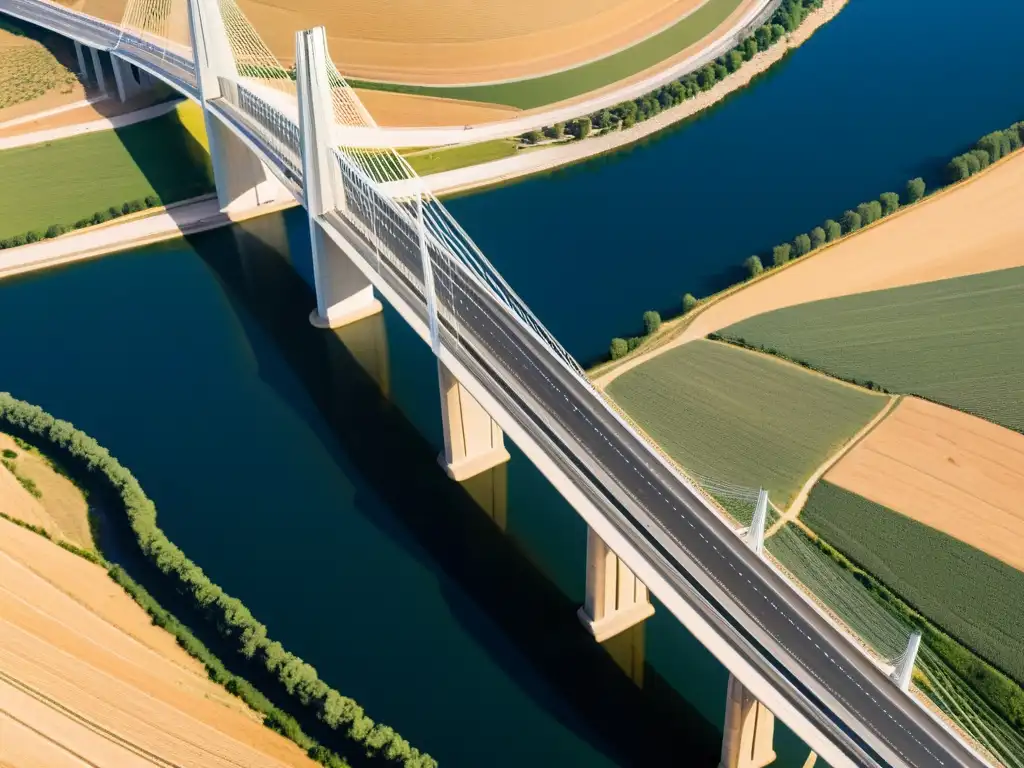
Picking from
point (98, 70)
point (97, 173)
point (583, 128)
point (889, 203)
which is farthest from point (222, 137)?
point (889, 203)

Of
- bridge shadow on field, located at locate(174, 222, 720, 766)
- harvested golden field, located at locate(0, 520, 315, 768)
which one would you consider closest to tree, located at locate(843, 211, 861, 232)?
Result: bridge shadow on field, located at locate(174, 222, 720, 766)

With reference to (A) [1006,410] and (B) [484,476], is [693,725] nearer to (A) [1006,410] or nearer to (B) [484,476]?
(B) [484,476]

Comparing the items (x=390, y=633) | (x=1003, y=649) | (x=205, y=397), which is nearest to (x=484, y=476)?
(x=390, y=633)

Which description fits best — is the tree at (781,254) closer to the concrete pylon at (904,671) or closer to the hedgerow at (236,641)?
the concrete pylon at (904,671)

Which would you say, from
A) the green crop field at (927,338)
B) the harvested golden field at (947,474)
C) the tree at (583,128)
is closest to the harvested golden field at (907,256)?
the green crop field at (927,338)

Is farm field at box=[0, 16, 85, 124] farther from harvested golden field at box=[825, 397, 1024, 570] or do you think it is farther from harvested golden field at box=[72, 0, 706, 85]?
harvested golden field at box=[825, 397, 1024, 570]

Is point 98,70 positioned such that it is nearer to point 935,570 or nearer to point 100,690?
point 100,690
